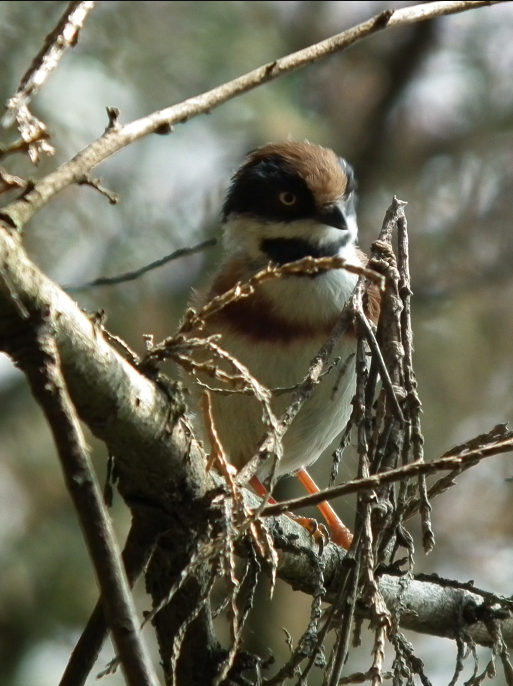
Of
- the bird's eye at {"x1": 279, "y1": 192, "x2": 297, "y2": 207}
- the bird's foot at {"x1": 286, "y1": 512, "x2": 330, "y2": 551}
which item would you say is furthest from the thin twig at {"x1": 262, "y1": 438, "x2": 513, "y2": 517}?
the bird's eye at {"x1": 279, "y1": 192, "x2": 297, "y2": 207}

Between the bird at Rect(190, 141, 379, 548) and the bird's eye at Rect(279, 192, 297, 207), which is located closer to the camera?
the bird at Rect(190, 141, 379, 548)

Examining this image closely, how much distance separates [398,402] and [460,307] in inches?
251

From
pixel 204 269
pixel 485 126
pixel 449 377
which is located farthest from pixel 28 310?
pixel 485 126

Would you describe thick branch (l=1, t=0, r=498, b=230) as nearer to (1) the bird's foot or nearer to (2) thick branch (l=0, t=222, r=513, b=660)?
(2) thick branch (l=0, t=222, r=513, b=660)

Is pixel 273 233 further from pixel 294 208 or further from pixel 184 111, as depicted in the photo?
pixel 184 111

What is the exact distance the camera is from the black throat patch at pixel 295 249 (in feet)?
14.8

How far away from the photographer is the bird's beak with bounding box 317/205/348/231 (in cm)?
430

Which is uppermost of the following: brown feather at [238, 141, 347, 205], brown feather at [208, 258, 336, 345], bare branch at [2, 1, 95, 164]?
brown feather at [238, 141, 347, 205]

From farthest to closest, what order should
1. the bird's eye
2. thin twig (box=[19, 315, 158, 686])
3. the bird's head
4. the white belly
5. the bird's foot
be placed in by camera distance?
the bird's eye < the bird's head < the white belly < the bird's foot < thin twig (box=[19, 315, 158, 686])

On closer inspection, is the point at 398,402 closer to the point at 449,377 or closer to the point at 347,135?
the point at 449,377

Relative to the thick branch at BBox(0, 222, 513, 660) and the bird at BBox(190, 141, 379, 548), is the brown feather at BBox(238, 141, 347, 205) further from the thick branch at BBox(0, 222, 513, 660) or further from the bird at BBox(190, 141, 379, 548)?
the thick branch at BBox(0, 222, 513, 660)

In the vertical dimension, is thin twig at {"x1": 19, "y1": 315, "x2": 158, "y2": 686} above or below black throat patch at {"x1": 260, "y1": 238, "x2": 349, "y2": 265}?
below

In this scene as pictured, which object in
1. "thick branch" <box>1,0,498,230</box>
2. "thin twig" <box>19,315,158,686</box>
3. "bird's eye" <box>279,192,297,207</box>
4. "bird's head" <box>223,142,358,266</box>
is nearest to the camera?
"thin twig" <box>19,315,158,686</box>

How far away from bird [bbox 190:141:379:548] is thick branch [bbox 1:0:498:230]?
5.04 ft
